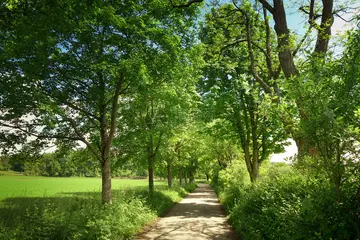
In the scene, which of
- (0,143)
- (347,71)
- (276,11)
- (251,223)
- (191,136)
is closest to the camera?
(347,71)

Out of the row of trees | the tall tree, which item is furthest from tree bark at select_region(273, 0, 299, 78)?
the tall tree

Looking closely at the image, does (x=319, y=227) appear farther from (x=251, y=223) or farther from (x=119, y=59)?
(x=119, y=59)

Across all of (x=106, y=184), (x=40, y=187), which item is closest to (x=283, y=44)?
(x=106, y=184)

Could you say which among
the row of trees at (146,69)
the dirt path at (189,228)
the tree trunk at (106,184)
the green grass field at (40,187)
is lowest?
the dirt path at (189,228)

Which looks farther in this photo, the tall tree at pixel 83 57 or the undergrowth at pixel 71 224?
the tall tree at pixel 83 57

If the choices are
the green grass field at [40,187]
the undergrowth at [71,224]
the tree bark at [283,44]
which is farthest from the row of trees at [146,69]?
the green grass field at [40,187]

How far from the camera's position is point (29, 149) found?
1021 centimetres

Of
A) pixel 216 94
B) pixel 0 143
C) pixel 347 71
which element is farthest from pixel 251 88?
pixel 0 143

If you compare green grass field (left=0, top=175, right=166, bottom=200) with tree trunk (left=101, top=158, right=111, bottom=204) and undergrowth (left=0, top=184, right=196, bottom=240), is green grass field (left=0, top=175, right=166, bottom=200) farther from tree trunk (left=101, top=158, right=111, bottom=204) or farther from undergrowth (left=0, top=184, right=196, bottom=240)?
undergrowth (left=0, top=184, right=196, bottom=240)

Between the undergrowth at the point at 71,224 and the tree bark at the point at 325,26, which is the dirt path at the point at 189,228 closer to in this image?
the undergrowth at the point at 71,224

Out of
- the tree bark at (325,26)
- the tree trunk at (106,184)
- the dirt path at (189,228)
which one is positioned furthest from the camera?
the tree trunk at (106,184)

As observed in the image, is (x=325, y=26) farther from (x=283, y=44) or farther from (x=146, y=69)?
(x=146, y=69)

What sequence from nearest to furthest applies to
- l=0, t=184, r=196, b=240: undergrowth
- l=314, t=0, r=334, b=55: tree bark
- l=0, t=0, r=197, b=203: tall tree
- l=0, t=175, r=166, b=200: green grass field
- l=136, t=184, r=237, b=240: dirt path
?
l=0, t=184, r=196, b=240: undergrowth < l=314, t=0, r=334, b=55: tree bark < l=0, t=0, r=197, b=203: tall tree < l=136, t=184, r=237, b=240: dirt path < l=0, t=175, r=166, b=200: green grass field

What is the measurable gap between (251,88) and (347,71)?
472 inches
